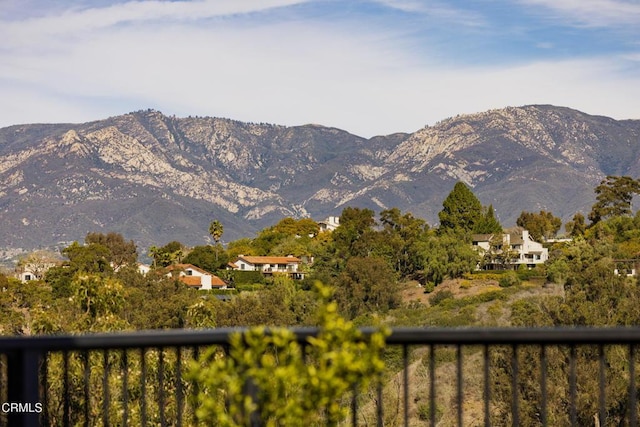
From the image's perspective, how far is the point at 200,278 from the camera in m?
84.0

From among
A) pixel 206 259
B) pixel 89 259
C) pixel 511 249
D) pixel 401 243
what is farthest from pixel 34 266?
pixel 511 249

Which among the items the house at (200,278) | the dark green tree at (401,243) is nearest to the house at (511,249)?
the dark green tree at (401,243)

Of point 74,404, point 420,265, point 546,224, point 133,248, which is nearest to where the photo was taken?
point 74,404

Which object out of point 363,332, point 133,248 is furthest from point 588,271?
point 133,248

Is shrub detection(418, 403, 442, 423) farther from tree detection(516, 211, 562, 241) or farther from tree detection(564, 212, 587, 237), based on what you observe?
tree detection(516, 211, 562, 241)

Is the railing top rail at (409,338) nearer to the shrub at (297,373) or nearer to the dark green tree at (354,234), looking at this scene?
the shrub at (297,373)

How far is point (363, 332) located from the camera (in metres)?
4.68

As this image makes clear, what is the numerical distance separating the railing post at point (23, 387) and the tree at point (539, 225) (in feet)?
365

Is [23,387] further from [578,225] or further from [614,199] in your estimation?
[614,199]

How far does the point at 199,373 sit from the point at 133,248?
92.1 m

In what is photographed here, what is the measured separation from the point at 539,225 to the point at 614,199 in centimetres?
2182

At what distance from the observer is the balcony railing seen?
16.2 feet

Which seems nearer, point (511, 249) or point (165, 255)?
point (511, 249)

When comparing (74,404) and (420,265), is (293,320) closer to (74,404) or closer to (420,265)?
(420,265)
